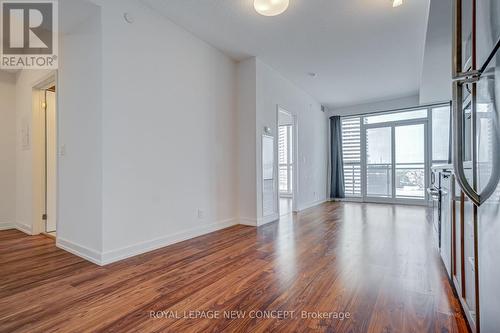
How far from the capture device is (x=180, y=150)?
315cm

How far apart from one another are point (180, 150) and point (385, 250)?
2656mm

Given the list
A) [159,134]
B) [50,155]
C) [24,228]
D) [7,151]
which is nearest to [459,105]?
[159,134]

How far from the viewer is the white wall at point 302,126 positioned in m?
4.14

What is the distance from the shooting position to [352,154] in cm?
696

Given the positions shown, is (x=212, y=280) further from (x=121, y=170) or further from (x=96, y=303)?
(x=121, y=170)

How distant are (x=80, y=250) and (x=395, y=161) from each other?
264 inches

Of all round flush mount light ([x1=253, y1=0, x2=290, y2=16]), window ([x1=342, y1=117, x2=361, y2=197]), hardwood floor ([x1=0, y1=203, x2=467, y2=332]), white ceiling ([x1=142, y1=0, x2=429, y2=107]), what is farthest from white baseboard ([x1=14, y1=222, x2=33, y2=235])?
window ([x1=342, y1=117, x2=361, y2=197])

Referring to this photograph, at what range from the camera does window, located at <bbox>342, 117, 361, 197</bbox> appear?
271 inches

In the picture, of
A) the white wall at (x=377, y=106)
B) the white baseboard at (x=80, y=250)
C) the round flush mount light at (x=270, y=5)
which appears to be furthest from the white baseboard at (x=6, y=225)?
the white wall at (x=377, y=106)

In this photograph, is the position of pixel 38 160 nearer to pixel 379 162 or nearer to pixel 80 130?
pixel 80 130

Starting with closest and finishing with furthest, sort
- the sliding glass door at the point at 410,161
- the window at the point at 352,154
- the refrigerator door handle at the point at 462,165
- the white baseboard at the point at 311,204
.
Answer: the refrigerator door handle at the point at 462,165 → the white baseboard at the point at 311,204 → the sliding glass door at the point at 410,161 → the window at the point at 352,154

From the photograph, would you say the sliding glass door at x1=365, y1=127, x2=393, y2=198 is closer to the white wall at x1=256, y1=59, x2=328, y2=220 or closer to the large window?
the large window

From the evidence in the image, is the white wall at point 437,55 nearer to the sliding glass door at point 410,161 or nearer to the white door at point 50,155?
the sliding glass door at point 410,161

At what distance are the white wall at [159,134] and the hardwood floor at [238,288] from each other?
14.2 inches
